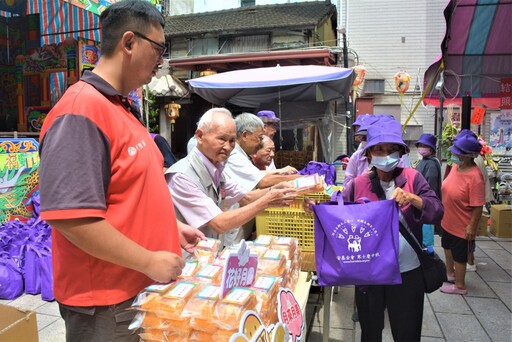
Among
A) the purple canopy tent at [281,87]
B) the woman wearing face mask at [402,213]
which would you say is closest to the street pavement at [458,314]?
the woman wearing face mask at [402,213]

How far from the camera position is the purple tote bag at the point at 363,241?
2.28m

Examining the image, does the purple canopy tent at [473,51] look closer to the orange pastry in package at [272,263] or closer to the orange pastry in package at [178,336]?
the orange pastry in package at [272,263]

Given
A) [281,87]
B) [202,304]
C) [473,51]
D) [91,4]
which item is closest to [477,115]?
[473,51]

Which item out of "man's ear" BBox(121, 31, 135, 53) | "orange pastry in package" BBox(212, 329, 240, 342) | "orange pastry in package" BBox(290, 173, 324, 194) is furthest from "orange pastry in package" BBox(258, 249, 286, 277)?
"man's ear" BBox(121, 31, 135, 53)

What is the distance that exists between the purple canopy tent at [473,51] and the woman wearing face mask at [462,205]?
1.28 m

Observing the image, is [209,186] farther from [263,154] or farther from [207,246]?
[263,154]

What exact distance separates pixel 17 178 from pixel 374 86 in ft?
47.7

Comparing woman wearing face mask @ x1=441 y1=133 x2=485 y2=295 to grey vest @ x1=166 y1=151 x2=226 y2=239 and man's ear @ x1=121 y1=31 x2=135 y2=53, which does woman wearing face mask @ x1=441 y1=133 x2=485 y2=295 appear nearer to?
grey vest @ x1=166 y1=151 x2=226 y2=239

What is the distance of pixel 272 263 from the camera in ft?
6.28

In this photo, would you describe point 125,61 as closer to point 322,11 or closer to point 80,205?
point 80,205

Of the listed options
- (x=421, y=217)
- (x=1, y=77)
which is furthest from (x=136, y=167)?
(x=1, y=77)

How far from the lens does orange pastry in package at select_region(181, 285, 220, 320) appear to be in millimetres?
1258

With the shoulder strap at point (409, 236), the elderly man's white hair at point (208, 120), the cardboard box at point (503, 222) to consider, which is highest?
the elderly man's white hair at point (208, 120)

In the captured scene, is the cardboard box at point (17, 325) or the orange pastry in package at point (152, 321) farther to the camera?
the cardboard box at point (17, 325)
